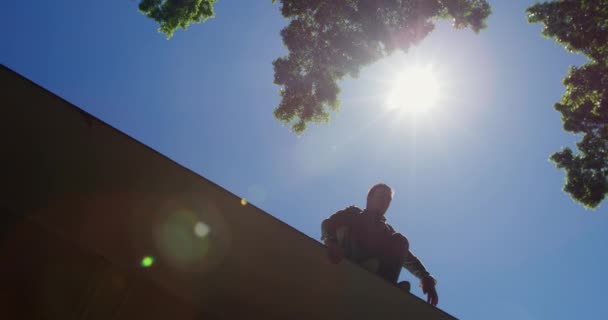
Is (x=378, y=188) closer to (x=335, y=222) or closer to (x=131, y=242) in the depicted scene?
(x=335, y=222)

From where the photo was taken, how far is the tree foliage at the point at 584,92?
22.8 ft

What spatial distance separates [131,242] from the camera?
6.57 feet

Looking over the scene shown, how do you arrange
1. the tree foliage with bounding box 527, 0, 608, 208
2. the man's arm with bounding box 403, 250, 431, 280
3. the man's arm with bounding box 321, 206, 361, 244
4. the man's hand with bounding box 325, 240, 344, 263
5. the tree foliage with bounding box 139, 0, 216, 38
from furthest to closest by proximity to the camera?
the tree foliage with bounding box 139, 0, 216, 38 < the tree foliage with bounding box 527, 0, 608, 208 < the man's arm with bounding box 403, 250, 431, 280 < the man's arm with bounding box 321, 206, 361, 244 < the man's hand with bounding box 325, 240, 344, 263

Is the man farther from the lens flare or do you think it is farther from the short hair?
the lens flare

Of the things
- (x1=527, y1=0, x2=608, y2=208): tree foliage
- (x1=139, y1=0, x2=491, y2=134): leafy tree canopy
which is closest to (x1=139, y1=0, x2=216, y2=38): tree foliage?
(x1=139, y1=0, x2=491, y2=134): leafy tree canopy

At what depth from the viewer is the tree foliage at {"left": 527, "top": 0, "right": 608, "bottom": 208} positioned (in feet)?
22.8

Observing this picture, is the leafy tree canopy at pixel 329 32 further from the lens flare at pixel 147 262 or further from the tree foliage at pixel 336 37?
the lens flare at pixel 147 262

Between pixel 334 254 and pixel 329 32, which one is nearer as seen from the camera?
pixel 334 254

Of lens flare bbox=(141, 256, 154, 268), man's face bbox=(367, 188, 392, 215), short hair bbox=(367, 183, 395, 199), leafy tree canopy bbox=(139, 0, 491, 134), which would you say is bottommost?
lens flare bbox=(141, 256, 154, 268)

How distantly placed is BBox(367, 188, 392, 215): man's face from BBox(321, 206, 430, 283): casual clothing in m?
0.12

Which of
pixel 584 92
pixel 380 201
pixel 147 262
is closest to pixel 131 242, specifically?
pixel 147 262

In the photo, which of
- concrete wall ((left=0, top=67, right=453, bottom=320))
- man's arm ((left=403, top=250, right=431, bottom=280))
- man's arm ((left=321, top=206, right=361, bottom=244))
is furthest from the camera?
man's arm ((left=403, top=250, right=431, bottom=280))

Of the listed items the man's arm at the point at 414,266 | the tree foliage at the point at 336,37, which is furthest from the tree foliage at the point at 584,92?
the man's arm at the point at 414,266

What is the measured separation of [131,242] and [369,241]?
1918 mm
